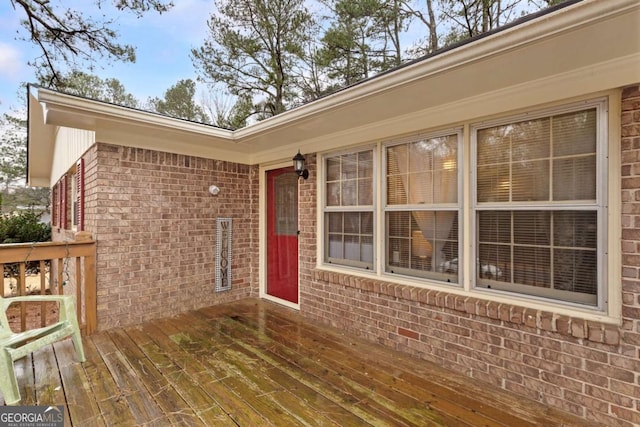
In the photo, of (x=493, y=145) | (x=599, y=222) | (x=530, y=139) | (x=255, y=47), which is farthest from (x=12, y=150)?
(x=599, y=222)

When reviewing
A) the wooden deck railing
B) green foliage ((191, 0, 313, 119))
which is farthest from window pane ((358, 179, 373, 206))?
green foliage ((191, 0, 313, 119))

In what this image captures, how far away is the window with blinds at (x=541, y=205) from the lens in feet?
7.06

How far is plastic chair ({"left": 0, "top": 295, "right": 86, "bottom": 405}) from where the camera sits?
6.84 ft

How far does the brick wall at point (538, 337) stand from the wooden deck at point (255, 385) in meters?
0.13

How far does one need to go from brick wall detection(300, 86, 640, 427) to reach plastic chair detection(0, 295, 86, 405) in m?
2.74

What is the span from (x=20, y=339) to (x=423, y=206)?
3.49 meters

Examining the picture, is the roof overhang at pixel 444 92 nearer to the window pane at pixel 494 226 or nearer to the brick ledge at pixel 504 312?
the window pane at pixel 494 226

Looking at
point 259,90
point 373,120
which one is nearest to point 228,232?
point 373,120

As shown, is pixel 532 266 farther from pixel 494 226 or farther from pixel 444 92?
pixel 444 92

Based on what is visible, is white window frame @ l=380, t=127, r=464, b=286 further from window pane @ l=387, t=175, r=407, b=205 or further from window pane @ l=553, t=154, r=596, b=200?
window pane @ l=553, t=154, r=596, b=200

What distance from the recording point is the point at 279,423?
2029mm

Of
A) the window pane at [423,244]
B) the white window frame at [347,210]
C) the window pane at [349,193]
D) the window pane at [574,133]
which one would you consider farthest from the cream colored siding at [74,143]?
the window pane at [574,133]

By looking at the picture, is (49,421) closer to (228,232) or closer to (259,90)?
(228,232)

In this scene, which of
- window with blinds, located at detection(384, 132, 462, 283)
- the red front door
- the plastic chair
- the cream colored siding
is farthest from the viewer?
the red front door
